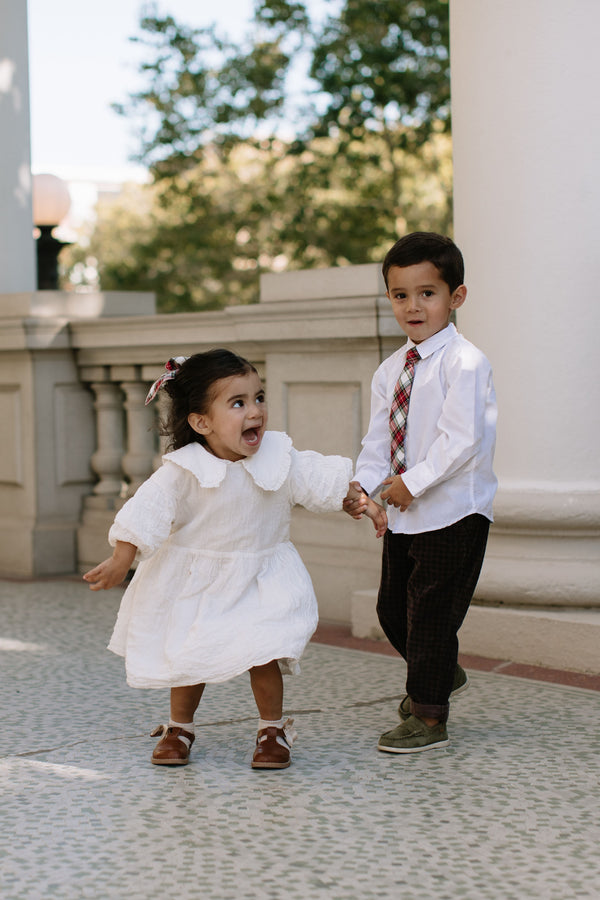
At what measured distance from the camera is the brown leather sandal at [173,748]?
3252 mm

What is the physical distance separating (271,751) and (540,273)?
6.71ft

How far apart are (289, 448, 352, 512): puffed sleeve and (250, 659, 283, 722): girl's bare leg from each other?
443 millimetres

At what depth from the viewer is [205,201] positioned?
19234 millimetres

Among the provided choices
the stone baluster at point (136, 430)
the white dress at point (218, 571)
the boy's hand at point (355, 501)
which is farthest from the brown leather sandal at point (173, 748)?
the stone baluster at point (136, 430)

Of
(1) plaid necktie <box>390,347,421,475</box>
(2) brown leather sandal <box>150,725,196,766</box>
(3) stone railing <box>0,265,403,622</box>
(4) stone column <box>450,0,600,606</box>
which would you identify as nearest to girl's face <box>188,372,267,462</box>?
(1) plaid necktie <box>390,347,421,475</box>

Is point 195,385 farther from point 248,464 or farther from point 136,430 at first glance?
point 136,430

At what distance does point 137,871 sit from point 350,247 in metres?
16.4

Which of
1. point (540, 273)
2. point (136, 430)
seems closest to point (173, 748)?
point (540, 273)

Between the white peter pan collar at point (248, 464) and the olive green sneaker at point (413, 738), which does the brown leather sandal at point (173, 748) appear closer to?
the olive green sneaker at point (413, 738)

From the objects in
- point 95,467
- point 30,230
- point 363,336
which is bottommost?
point 95,467

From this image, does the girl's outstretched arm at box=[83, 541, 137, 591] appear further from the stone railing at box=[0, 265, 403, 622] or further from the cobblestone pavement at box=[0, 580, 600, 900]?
the stone railing at box=[0, 265, 403, 622]

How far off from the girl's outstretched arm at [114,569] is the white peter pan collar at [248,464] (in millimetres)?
266

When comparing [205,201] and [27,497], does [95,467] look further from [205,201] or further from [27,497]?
[205,201]

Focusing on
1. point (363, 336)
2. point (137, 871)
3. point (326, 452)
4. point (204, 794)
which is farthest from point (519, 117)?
point (137, 871)
